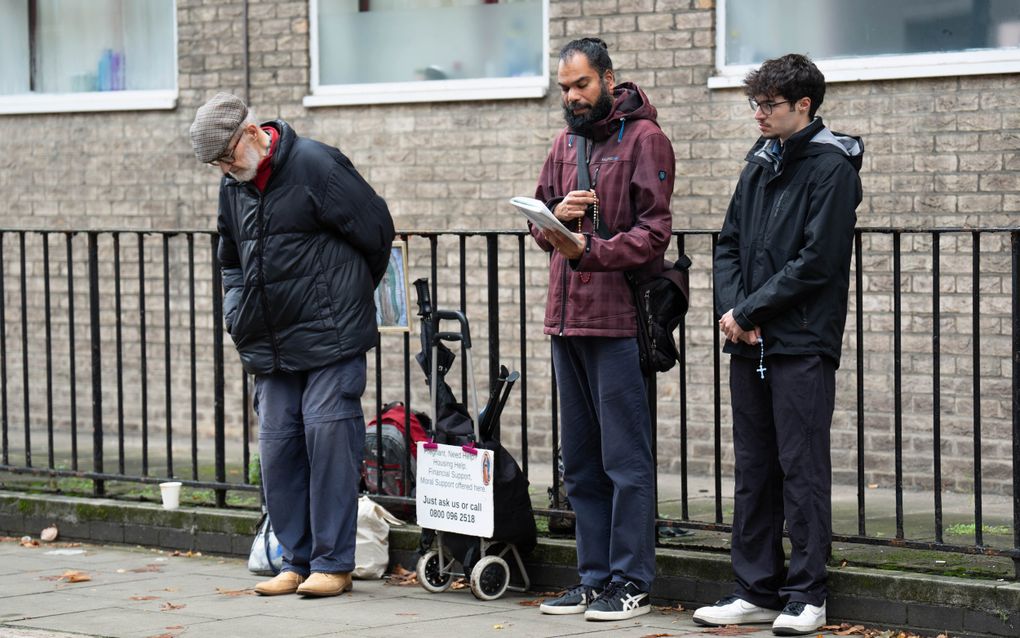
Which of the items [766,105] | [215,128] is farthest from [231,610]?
[766,105]

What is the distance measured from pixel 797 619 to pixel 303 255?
2.37 m

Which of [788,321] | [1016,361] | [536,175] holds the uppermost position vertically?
[536,175]

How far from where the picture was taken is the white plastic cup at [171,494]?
786cm

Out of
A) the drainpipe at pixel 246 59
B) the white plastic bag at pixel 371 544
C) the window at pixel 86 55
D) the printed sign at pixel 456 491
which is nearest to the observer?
the printed sign at pixel 456 491

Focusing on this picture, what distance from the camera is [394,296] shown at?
24.2ft

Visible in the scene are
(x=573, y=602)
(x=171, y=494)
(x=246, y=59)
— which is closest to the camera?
(x=573, y=602)

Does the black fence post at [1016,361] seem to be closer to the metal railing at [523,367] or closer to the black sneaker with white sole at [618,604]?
the metal railing at [523,367]

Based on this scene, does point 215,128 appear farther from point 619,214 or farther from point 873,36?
point 873,36

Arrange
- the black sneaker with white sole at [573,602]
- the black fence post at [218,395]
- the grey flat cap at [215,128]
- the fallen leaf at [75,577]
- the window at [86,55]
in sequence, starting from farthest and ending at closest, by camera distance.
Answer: the window at [86,55] → the black fence post at [218,395] → the fallen leaf at [75,577] → the grey flat cap at [215,128] → the black sneaker with white sole at [573,602]

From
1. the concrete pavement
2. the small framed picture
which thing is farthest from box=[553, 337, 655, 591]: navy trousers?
the small framed picture

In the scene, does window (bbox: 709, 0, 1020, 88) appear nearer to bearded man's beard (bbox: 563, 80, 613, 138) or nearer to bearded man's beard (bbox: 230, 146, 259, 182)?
bearded man's beard (bbox: 563, 80, 613, 138)

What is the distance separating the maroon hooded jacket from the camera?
5953 millimetres

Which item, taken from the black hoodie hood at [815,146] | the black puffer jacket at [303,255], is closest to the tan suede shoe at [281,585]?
the black puffer jacket at [303,255]

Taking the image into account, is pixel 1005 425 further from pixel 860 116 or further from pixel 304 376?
pixel 304 376
